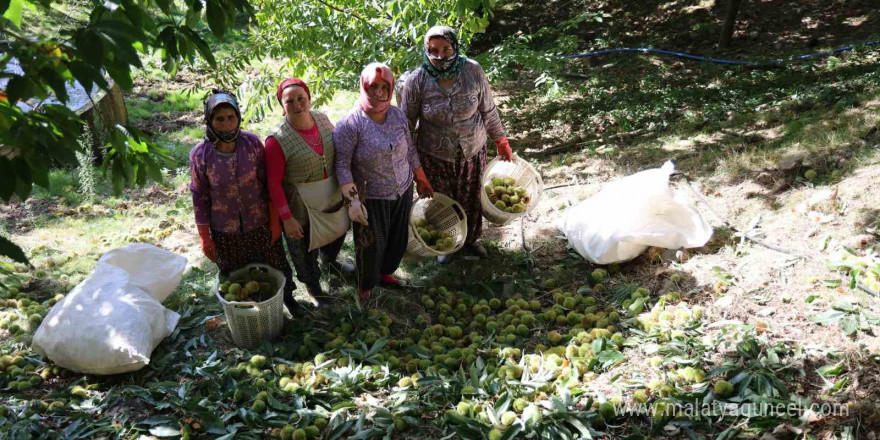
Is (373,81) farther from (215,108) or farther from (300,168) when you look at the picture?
(215,108)

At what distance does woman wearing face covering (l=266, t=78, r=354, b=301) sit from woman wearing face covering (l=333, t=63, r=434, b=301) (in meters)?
0.09

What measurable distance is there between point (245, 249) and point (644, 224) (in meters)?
2.45

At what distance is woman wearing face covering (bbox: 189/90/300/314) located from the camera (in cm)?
326

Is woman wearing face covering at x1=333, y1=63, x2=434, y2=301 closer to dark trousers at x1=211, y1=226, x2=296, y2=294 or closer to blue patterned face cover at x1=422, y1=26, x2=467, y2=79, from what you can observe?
blue patterned face cover at x1=422, y1=26, x2=467, y2=79

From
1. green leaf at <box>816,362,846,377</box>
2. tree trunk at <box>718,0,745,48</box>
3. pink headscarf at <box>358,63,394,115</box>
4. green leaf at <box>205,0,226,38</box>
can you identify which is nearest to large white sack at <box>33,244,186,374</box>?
pink headscarf at <box>358,63,394,115</box>

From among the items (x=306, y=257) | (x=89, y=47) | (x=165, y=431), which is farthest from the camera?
(x=306, y=257)

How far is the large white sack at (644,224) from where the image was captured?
13.4 ft

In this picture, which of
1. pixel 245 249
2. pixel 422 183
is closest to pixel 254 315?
pixel 245 249

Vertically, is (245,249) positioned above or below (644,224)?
above

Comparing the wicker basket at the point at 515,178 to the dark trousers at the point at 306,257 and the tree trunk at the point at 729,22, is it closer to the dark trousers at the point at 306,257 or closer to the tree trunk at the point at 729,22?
the dark trousers at the point at 306,257

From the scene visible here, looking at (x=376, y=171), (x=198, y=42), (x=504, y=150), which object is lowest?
(x=504, y=150)

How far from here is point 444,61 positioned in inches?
149

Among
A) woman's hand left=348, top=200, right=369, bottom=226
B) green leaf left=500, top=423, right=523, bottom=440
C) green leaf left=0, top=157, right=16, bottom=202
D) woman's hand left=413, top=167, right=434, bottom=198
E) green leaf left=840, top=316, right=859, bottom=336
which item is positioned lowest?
green leaf left=840, top=316, right=859, bottom=336

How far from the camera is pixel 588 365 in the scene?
3.26m
